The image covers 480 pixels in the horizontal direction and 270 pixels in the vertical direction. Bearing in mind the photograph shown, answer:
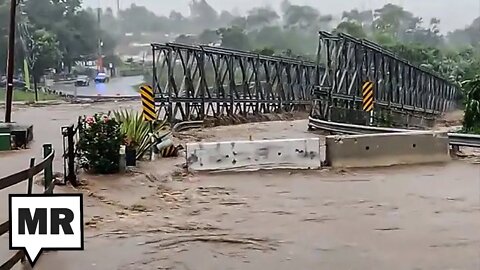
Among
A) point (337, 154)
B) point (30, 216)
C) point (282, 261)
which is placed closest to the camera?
point (30, 216)

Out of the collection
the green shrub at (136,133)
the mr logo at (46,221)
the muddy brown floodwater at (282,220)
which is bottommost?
the muddy brown floodwater at (282,220)

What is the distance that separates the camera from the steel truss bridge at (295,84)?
3406cm

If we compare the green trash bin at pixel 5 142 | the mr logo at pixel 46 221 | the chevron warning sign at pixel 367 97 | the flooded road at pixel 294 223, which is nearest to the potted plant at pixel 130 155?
the flooded road at pixel 294 223

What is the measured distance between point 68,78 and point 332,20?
94.4 feet

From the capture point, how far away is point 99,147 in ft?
53.0

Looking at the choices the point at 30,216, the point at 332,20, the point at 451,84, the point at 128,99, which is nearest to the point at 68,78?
the point at 128,99

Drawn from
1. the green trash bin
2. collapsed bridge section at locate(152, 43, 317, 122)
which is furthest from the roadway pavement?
the green trash bin

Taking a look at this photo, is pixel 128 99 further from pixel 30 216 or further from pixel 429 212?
pixel 30 216

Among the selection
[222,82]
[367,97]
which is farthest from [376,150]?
[222,82]

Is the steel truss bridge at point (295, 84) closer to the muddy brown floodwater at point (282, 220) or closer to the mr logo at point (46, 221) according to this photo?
the muddy brown floodwater at point (282, 220)

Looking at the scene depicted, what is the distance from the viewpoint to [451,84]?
2343 inches

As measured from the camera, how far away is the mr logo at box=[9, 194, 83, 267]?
4.79 metres

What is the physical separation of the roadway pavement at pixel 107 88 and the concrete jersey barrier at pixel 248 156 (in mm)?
53664

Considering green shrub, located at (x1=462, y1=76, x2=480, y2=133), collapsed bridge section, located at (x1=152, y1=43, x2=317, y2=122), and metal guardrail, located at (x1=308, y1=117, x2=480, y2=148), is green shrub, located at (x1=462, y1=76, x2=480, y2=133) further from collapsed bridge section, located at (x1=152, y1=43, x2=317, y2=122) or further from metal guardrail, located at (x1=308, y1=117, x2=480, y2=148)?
collapsed bridge section, located at (x1=152, y1=43, x2=317, y2=122)
